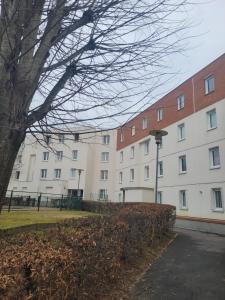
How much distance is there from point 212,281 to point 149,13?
570cm

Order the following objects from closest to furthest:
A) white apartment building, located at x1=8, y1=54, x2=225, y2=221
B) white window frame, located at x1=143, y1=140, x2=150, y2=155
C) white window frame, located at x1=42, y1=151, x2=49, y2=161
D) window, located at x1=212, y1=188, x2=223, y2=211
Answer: window, located at x1=212, y1=188, x2=223, y2=211, white apartment building, located at x1=8, y1=54, x2=225, y2=221, white window frame, located at x1=143, y1=140, x2=150, y2=155, white window frame, located at x1=42, y1=151, x2=49, y2=161

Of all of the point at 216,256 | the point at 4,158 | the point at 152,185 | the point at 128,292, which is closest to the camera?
the point at 4,158

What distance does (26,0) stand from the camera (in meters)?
3.61

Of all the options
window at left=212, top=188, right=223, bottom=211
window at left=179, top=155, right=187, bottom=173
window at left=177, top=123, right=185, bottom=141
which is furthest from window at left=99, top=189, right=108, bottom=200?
window at left=212, top=188, right=223, bottom=211

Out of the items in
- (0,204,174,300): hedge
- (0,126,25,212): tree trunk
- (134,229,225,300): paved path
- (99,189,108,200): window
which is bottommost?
(134,229,225,300): paved path

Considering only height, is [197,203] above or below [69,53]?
below

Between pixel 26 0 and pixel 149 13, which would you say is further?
pixel 149 13

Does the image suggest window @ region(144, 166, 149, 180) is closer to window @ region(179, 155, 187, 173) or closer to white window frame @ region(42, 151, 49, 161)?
window @ region(179, 155, 187, 173)

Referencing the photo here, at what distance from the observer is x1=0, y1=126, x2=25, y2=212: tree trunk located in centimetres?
327

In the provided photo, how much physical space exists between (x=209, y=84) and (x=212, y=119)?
2.89 metres

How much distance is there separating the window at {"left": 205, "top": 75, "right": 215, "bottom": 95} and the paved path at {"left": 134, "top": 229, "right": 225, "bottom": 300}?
14274mm

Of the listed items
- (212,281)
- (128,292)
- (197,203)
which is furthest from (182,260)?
(197,203)

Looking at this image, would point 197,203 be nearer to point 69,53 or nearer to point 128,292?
point 128,292

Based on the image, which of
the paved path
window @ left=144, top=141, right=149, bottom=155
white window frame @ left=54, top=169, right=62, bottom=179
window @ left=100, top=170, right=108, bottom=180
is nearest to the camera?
the paved path
